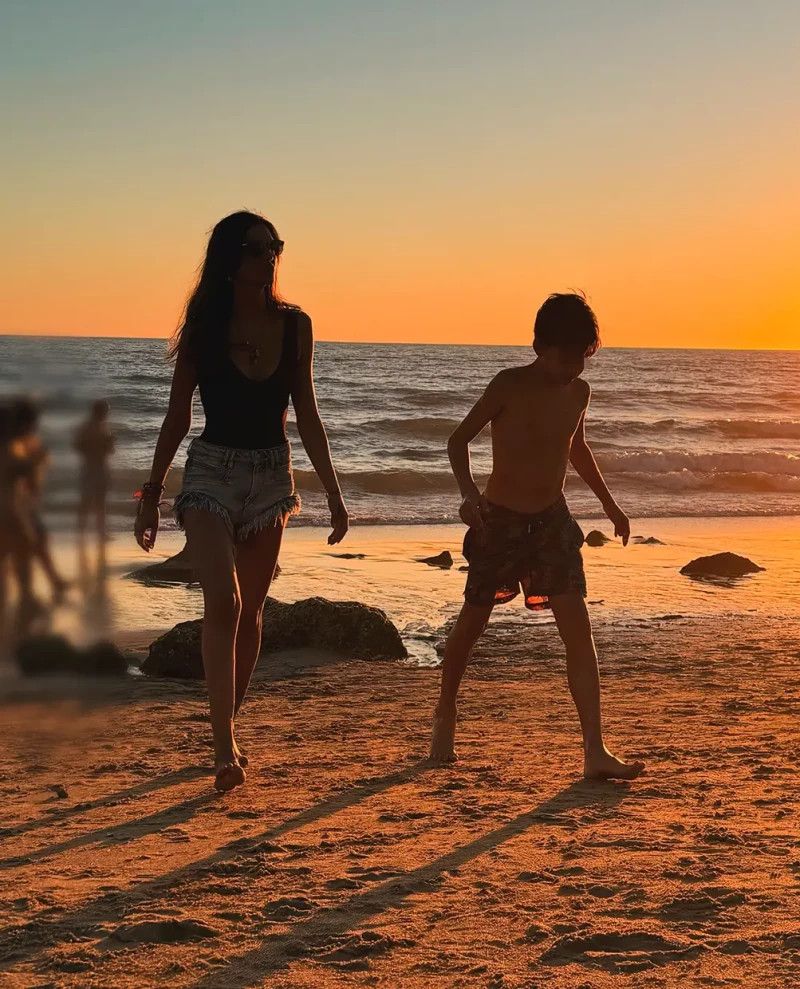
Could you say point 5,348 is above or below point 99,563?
above

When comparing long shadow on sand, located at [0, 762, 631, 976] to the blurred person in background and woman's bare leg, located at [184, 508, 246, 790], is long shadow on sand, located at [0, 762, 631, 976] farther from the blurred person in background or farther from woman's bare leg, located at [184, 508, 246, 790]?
the blurred person in background

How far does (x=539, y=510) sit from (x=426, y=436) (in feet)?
84.1

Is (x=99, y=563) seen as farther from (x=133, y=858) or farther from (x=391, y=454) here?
(x=391, y=454)

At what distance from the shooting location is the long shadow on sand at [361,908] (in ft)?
8.70

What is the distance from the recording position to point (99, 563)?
4129 mm

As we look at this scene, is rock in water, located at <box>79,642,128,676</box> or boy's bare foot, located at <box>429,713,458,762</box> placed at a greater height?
rock in water, located at <box>79,642,128,676</box>

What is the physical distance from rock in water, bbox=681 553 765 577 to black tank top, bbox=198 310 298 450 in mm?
7316

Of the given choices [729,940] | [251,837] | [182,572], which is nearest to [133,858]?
[251,837]

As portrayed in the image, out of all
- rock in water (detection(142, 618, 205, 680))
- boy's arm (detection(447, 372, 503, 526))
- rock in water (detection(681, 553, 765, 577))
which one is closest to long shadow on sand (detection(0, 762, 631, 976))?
boy's arm (detection(447, 372, 503, 526))

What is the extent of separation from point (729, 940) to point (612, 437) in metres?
28.5

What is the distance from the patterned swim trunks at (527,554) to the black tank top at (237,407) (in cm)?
86

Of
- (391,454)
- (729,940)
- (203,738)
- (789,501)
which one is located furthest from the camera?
(391,454)

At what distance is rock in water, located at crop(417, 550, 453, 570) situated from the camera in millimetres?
11141

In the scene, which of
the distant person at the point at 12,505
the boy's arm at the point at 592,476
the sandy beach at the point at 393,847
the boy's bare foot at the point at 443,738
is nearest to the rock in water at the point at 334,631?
the sandy beach at the point at 393,847
